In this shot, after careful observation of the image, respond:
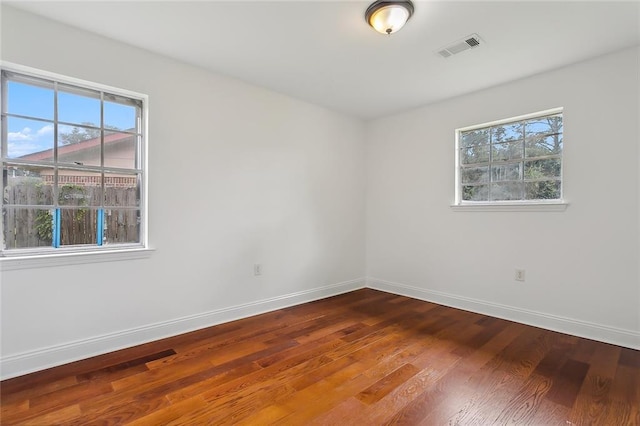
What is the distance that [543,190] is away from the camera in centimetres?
304

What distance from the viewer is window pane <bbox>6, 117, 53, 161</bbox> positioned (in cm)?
214

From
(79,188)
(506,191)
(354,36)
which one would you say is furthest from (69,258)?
(506,191)

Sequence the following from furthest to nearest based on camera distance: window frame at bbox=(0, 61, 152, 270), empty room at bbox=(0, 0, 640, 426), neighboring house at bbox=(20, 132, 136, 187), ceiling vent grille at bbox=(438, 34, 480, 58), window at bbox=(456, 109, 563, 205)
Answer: window at bbox=(456, 109, 563, 205) < ceiling vent grille at bbox=(438, 34, 480, 58) < neighboring house at bbox=(20, 132, 136, 187) < window frame at bbox=(0, 61, 152, 270) < empty room at bbox=(0, 0, 640, 426)

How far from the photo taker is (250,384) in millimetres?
1976

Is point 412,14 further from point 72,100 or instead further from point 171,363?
point 171,363

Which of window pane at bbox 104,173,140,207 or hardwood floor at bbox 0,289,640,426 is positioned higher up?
window pane at bbox 104,173,140,207

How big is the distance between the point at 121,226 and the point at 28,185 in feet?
2.12

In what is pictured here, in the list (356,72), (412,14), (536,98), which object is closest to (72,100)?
(356,72)

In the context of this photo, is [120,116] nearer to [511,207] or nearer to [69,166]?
[69,166]

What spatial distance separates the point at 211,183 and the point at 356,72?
5.81 feet

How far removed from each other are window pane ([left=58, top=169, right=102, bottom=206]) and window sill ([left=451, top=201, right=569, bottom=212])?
354cm

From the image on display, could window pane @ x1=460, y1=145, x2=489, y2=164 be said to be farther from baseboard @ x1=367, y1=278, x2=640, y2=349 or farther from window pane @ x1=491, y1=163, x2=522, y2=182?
baseboard @ x1=367, y1=278, x2=640, y2=349

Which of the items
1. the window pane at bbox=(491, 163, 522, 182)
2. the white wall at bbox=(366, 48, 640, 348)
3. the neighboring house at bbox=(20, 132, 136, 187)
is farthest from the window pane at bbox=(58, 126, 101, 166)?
the window pane at bbox=(491, 163, 522, 182)

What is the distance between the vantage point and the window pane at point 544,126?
9.73 ft
